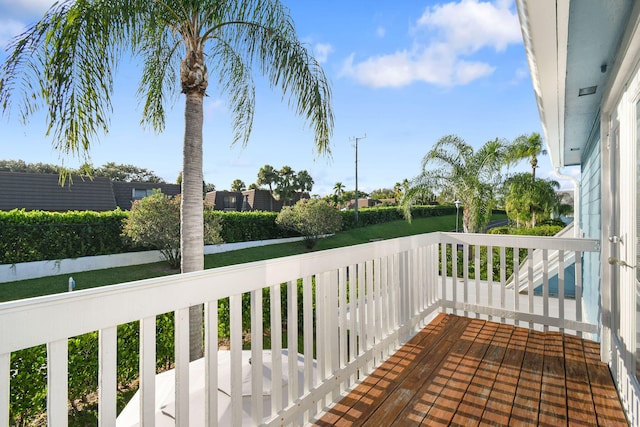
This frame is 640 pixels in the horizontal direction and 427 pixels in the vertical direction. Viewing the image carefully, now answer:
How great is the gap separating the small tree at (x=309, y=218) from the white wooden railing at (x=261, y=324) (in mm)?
11791

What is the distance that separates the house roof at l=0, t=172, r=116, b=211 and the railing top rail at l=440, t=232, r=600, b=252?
60.1 feet

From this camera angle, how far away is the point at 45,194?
55.8 ft

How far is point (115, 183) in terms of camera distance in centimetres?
2033

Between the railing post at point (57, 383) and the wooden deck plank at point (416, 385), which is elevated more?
the railing post at point (57, 383)

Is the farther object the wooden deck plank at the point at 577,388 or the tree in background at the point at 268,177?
the tree in background at the point at 268,177

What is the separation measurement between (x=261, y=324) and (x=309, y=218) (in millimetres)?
13464

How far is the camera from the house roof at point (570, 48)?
154 centimetres

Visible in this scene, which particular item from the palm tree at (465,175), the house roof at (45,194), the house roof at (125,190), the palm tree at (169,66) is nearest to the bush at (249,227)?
the house roof at (125,190)

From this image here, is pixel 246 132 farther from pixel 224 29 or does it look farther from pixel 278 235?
pixel 278 235

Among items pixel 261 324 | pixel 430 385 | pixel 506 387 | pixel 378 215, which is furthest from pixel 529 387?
pixel 378 215

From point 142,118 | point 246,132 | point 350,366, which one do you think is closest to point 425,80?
point 246,132

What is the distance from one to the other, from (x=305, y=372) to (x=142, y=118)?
4.84 meters

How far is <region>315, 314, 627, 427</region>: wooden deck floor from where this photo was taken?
181 centimetres

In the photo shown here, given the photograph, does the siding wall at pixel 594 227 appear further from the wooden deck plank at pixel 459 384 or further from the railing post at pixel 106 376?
the railing post at pixel 106 376
